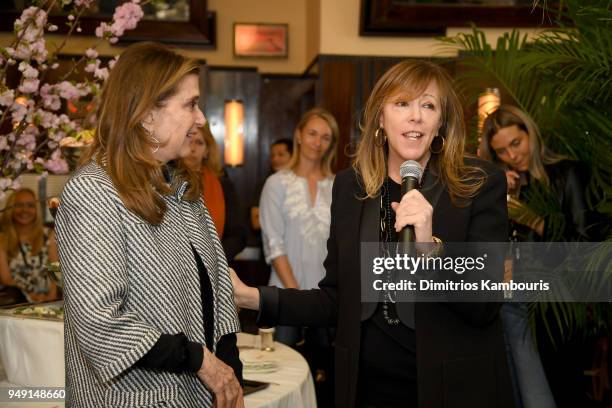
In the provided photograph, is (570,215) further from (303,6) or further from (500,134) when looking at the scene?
(303,6)

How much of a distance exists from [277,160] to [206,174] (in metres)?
3.21

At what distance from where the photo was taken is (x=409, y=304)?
6.43 feet

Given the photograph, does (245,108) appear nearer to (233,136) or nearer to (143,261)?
(233,136)

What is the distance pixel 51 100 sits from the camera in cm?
296

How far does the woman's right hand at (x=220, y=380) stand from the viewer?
1782mm

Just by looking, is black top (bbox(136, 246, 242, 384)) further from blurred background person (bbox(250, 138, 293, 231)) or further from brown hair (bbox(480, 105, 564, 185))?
blurred background person (bbox(250, 138, 293, 231))

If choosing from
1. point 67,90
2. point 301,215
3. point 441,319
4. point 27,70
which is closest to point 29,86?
point 27,70

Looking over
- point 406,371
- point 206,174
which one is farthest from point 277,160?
point 406,371

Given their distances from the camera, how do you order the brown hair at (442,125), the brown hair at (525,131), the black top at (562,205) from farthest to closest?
1. the brown hair at (525,131)
2. the black top at (562,205)
3. the brown hair at (442,125)

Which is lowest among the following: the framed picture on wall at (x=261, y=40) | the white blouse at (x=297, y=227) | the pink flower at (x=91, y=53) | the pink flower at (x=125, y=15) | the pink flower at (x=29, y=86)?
the white blouse at (x=297, y=227)

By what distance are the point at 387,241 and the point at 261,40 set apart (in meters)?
7.73

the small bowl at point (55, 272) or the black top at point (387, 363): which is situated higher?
the small bowl at point (55, 272)

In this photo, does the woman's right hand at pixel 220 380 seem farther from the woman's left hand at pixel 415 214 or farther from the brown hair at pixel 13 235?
the brown hair at pixel 13 235

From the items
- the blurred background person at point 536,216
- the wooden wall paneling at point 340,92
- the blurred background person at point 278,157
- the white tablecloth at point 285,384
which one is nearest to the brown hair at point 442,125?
the white tablecloth at point 285,384
